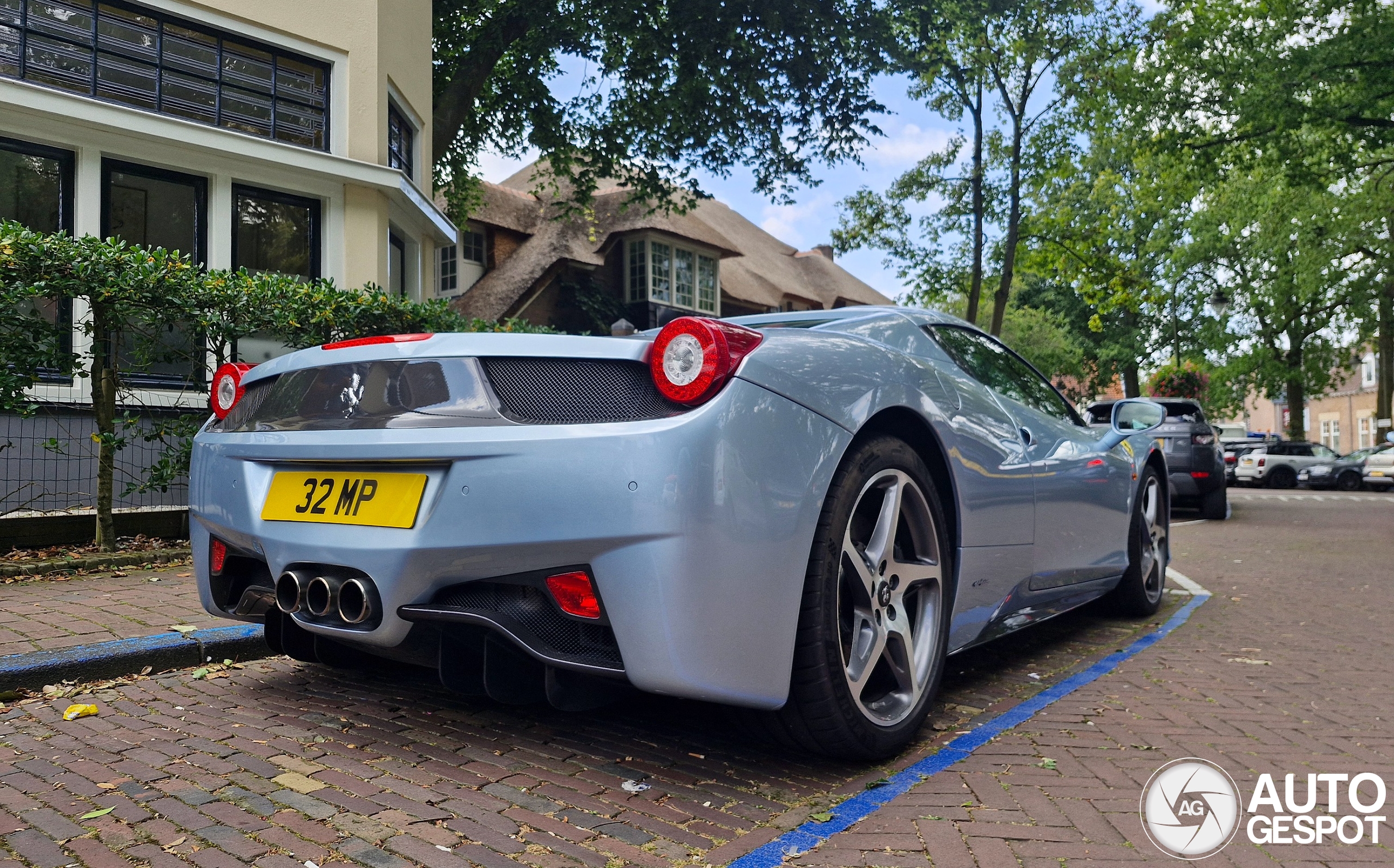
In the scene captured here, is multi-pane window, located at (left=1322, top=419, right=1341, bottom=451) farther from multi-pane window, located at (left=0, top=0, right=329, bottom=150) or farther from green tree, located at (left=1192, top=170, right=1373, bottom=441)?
multi-pane window, located at (left=0, top=0, right=329, bottom=150)

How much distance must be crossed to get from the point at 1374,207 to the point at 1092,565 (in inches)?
934

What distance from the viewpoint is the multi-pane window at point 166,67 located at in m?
9.30

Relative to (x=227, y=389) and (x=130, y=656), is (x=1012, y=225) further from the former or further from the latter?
(x=130, y=656)

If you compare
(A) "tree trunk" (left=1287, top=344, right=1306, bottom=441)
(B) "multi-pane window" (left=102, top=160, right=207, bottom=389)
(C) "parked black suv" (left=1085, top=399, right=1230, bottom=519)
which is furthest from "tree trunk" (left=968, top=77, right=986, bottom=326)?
(A) "tree trunk" (left=1287, top=344, right=1306, bottom=441)

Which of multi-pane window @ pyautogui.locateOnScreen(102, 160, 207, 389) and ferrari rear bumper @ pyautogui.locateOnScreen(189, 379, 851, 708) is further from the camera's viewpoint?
multi-pane window @ pyautogui.locateOnScreen(102, 160, 207, 389)

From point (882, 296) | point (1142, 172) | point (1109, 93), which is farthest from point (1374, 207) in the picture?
point (882, 296)

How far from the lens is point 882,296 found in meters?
43.4

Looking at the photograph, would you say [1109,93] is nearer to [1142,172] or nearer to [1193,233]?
[1142,172]

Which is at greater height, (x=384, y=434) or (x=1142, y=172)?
(x=1142, y=172)

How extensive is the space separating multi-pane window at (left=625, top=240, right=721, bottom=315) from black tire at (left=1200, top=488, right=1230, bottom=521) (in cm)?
1631

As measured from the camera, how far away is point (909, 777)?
8.99 feet

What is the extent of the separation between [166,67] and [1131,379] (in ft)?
126

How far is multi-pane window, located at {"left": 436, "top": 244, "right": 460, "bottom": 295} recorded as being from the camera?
25.9m

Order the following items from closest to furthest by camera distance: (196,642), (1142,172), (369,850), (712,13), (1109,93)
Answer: (369,850)
(196,642)
(712,13)
(1109,93)
(1142,172)
